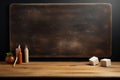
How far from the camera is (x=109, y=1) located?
2760mm

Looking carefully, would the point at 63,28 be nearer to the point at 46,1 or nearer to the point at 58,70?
the point at 46,1

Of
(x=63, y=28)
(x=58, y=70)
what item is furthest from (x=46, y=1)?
(x=58, y=70)

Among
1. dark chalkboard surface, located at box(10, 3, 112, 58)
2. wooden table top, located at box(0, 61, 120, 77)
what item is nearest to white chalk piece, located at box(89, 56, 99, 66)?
wooden table top, located at box(0, 61, 120, 77)

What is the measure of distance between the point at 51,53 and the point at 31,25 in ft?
1.48

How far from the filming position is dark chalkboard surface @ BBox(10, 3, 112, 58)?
2.76 meters

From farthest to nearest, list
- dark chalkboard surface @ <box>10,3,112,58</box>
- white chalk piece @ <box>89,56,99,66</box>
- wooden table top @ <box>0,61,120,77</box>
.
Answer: dark chalkboard surface @ <box>10,3,112,58</box> < white chalk piece @ <box>89,56,99,66</box> < wooden table top @ <box>0,61,120,77</box>

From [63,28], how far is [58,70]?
2.19ft

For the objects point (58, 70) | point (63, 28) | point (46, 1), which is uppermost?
point (46, 1)

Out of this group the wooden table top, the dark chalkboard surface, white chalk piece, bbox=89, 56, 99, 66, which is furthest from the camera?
the dark chalkboard surface

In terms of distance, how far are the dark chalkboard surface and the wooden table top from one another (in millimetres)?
200

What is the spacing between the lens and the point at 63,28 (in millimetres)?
2775

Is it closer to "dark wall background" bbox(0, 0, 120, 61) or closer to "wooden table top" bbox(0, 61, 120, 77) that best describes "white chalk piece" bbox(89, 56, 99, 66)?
"wooden table top" bbox(0, 61, 120, 77)

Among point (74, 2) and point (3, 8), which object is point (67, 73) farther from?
point (3, 8)

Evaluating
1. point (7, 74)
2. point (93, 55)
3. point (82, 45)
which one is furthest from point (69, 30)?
point (7, 74)
